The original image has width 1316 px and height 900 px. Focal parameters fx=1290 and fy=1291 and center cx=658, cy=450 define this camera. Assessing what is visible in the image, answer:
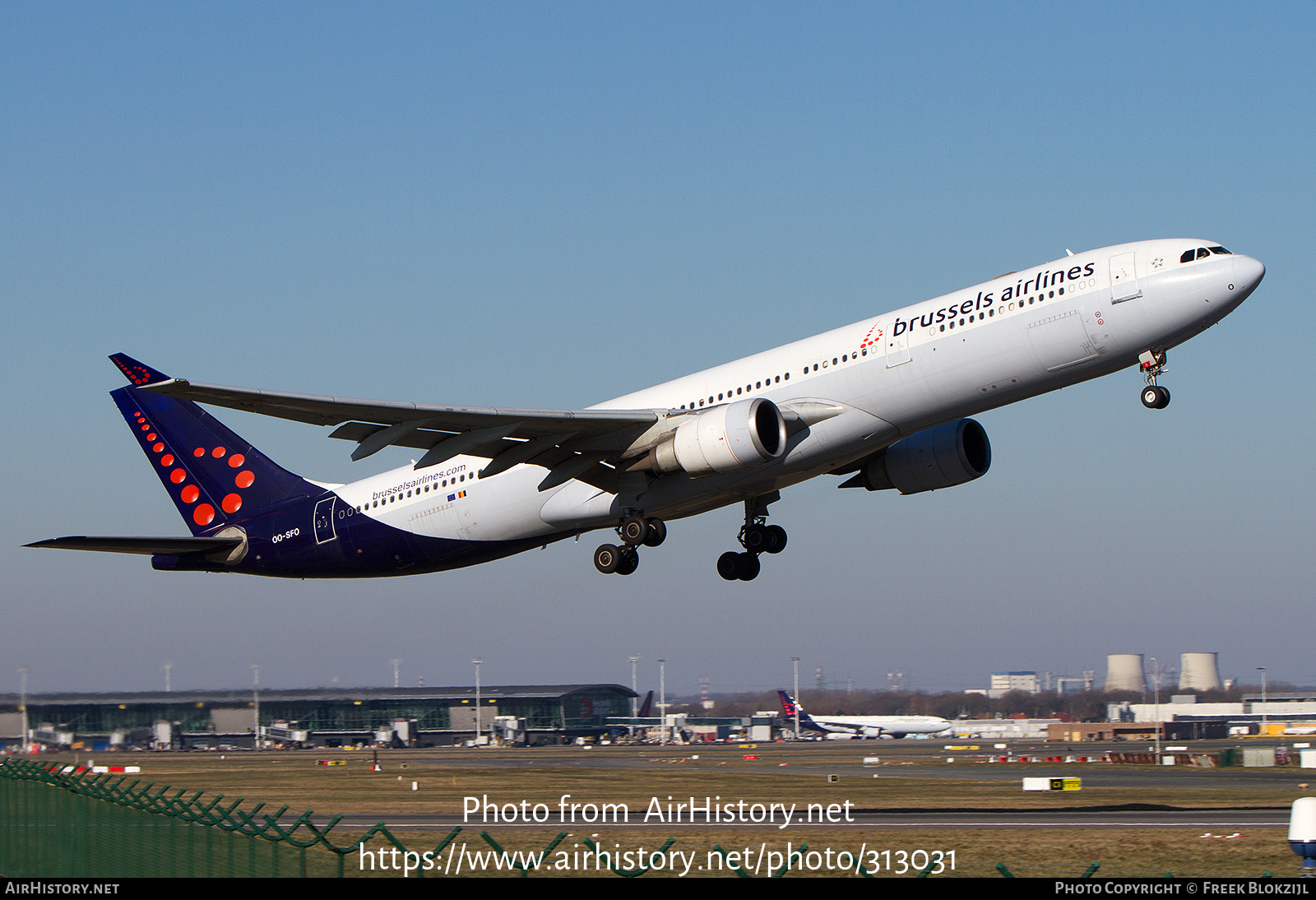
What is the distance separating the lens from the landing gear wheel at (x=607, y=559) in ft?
111

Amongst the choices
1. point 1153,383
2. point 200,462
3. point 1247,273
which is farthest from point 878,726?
point 1247,273

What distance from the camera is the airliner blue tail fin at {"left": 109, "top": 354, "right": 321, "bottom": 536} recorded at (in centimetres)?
3925

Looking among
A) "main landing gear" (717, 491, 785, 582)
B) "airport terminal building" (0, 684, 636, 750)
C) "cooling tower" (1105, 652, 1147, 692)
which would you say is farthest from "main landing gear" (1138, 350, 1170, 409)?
"cooling tower" (1105, 652, 1147, 692)

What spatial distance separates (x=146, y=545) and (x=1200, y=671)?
17396cm

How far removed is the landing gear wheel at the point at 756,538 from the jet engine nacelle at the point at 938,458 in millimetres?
3753

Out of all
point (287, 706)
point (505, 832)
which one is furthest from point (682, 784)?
point (287, 706)

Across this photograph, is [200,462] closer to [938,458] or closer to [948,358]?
[938,458]

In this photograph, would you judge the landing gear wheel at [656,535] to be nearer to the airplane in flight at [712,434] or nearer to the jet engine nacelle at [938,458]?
the airplane in flight at [712,434]

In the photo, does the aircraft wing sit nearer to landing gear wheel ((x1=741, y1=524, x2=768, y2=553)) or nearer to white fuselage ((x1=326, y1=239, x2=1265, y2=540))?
white fuselage ((x1=326, y1=239, x2=1265, y2=540))

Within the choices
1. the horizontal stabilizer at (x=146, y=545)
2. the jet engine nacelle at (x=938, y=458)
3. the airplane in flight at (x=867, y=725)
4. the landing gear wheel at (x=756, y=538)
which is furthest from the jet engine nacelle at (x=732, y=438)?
the airplane in flight at (x=867, y=725)

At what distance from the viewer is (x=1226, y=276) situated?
2705cm

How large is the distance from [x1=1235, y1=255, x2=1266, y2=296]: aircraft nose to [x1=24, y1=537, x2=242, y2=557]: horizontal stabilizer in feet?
92.0

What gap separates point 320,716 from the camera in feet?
322

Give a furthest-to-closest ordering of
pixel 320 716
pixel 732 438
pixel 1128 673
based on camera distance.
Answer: pixel 1128 673 → pixel 320 716 → pixel 732 438
